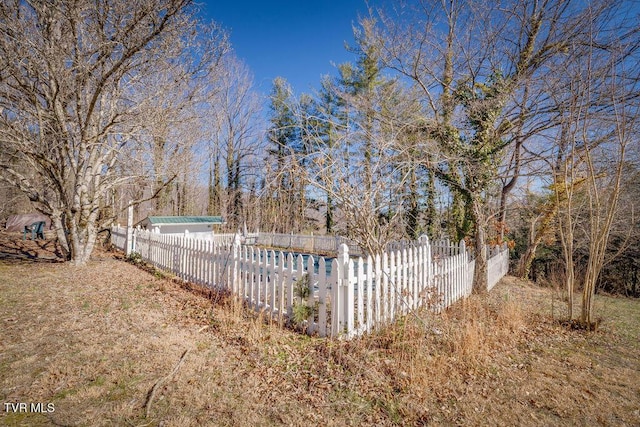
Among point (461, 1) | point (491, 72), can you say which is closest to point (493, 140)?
point (491, 72)

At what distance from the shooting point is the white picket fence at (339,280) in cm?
346

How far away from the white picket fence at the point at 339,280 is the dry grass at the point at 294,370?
27cm

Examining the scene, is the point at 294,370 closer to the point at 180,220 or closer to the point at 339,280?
the point at 339,280

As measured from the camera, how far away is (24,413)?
6.54 ft

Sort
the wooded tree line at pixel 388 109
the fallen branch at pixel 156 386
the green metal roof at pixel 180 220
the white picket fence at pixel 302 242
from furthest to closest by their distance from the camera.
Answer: the white picket fence at pixel 302 242 → the green metal roof at pixel 180 220 → the wooded tree line at pixel 388 109 → the fallen branch at pixel 156 386

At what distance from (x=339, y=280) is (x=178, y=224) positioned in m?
12.5

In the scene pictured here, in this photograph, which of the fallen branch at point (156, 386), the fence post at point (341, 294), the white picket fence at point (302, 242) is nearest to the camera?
the fallen branch at point (156, 386)

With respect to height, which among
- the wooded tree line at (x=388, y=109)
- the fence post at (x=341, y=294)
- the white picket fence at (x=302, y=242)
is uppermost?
the wooded tree line at (x=388, y=109)

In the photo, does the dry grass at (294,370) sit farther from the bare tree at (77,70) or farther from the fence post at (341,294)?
the bare tree at (77,70)

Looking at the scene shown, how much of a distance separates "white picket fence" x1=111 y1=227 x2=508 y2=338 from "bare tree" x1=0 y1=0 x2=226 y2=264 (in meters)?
3.00

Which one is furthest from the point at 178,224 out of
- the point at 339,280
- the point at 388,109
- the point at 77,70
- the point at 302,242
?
the point at 339,280

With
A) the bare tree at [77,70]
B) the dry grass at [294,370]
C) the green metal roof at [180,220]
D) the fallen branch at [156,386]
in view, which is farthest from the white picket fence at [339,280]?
the green metal roof at [180,220]

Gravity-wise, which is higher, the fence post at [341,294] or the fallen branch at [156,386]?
the fence post at [341,294]

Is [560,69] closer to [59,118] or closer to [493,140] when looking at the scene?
[493,140]
